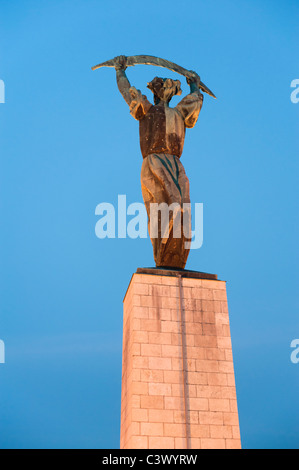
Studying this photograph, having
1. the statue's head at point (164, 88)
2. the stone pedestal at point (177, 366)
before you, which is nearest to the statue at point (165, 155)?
the statue's head at point (164, 88)

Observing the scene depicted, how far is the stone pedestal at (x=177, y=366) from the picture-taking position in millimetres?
10102

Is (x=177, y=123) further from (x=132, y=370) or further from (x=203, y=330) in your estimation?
(x=132, y=370)

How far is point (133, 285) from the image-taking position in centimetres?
1137

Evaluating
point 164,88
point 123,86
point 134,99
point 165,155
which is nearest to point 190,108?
point 164,88

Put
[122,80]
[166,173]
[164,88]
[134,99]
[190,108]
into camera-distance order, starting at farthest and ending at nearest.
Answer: [164,88] < [122,80] < [190,108] < [134,99] < [166,173]

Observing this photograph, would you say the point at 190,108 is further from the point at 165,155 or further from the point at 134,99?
the point at 165,155

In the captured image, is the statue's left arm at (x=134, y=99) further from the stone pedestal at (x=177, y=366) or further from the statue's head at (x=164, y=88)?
the stone pedestal at (x=177, y=366)

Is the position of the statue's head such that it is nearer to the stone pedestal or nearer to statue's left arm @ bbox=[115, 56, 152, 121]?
statue's left arm @ bbox=[115, 56, 152, 121]

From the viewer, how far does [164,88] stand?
46.4 feet

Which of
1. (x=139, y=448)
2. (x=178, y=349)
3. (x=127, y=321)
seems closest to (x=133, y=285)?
(x=127, y=321)

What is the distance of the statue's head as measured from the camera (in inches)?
557

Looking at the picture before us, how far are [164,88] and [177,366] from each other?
7697 millimetres

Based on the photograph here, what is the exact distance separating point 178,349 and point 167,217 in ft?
10.9

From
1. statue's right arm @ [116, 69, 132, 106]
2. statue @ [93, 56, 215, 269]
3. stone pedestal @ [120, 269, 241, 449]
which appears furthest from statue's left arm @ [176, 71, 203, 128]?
stone pedestal @ [120, 269, 241, 449]
